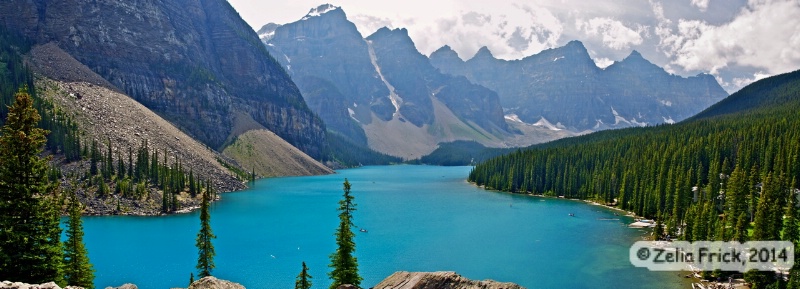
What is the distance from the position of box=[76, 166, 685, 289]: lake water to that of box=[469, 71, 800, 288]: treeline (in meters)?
8.88

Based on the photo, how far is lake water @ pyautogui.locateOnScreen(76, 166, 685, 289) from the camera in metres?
53.6

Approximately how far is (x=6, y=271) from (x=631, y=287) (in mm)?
51280

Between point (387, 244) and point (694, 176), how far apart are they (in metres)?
73.9

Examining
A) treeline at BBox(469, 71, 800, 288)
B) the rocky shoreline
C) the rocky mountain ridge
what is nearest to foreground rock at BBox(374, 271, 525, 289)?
the rocky shoreline

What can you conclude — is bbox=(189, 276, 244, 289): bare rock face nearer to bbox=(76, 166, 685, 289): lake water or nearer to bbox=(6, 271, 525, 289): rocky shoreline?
bbox=(6, 271, 525, 289): rocky shoreline

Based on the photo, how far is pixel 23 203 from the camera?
2519cm

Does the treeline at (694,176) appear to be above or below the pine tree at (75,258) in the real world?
above

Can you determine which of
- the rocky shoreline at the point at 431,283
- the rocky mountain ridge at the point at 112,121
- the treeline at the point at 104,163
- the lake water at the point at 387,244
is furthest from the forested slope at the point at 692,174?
the treeline at the point at 104,163

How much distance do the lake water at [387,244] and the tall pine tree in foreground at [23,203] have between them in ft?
82.8

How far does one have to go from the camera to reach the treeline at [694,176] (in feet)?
187

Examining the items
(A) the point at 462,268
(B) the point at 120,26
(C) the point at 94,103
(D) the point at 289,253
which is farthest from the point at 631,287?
(B) the point at 120,26

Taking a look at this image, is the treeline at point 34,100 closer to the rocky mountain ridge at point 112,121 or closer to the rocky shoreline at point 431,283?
the rocky mountain ridge at point 112,121

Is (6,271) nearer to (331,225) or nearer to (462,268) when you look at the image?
(462,268)

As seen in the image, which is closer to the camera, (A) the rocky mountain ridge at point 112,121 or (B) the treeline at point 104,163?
(B) the treeline at point 104,163
